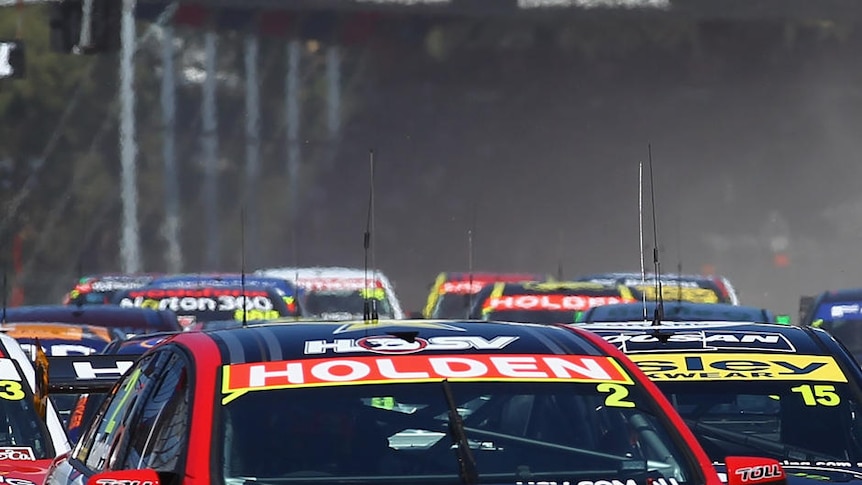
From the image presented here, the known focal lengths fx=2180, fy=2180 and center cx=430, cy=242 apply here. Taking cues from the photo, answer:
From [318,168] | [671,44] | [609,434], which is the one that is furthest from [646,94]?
[609,434]

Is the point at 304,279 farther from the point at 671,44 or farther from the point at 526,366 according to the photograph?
the point at 526,366

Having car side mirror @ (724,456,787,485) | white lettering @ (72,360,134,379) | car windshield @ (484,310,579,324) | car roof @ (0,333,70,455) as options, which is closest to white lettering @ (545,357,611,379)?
car side mirror @ (724,456,787,485)

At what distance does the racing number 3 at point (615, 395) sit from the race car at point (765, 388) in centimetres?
192

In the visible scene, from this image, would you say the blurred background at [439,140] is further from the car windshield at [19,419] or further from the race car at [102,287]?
the car windshield at [19,419]

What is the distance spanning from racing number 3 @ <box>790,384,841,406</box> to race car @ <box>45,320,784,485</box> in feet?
6.95

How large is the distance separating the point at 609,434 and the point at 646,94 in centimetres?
3863

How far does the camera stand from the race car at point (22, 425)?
8562 mm

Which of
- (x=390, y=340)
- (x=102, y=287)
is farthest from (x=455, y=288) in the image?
(x=390, y=340)

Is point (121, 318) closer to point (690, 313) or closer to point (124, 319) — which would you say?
point (124, 319)

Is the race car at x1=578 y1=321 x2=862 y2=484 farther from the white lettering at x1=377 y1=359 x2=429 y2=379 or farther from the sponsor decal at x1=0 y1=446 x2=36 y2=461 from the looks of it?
the sponsor decal at x1=0 y1=446 x2=36 y2=461

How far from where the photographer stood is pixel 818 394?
7844mm

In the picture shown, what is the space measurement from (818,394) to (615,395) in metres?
2.42

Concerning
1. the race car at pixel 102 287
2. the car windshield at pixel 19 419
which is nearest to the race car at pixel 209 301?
the race car at pixel 102 287

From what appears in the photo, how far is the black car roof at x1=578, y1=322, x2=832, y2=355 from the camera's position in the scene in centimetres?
816
